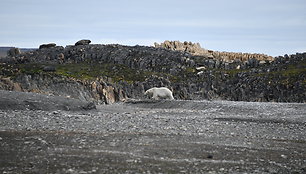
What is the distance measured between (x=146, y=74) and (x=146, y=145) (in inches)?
3024

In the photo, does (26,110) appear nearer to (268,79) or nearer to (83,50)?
(268,79)

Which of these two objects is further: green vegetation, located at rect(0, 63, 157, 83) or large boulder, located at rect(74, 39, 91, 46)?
large boulder, located at rect(74, 39, 91, 46)

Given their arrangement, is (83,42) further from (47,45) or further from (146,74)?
(146,74)

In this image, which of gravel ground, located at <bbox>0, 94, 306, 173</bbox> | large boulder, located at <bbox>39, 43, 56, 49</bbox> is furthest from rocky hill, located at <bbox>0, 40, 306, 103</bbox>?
gravel ground, located at <bbox>0, 94, 306, 173</bbox>

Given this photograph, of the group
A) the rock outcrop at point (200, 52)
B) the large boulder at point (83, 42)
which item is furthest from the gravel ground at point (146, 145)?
the large boulder at point (83, 42)

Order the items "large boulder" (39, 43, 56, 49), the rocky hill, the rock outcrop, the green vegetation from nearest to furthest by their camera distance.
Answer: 1. the rocky hill
2. the green vegetation
3. the rock outcrop
4. "large boulder" (39, 43, 56, 49)

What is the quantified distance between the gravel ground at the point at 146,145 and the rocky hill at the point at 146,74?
91.7 ft

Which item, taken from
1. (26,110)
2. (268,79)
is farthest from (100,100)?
(268,79)

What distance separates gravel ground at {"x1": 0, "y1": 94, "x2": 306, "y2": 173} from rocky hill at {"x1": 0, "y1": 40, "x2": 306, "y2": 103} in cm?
2794

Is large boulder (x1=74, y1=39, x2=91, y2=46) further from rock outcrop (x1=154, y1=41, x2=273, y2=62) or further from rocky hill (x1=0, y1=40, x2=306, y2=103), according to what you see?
rock outcrop (x1=154, y1=41, x2=273, y2=62)

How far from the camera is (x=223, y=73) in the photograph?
89.4 meters

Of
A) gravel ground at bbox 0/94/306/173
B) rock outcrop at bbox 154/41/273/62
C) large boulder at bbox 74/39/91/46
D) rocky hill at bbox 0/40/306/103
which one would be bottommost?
gravel ground at bbox 0/94/306/173

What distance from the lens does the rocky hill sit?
191 feet

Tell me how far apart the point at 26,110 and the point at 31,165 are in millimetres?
18756
